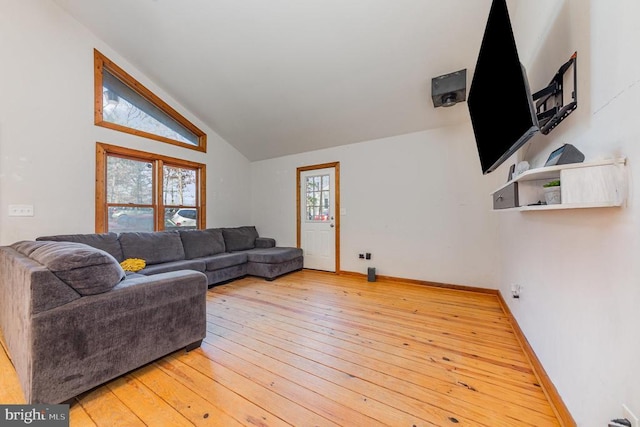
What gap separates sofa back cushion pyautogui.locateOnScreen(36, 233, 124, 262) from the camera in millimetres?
2943

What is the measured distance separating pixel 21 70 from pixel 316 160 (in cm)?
395

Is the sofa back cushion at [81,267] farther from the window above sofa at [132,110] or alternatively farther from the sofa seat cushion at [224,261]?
the window above sofa at [132,110]

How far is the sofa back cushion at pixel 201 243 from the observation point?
4035 millimetres

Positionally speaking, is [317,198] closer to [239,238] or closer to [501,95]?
[239,238]

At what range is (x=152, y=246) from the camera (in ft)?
11.8

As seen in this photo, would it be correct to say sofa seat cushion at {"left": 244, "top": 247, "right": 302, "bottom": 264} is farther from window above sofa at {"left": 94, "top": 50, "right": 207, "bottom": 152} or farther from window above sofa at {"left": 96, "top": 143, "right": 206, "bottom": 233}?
window above sofa at {"left": 94, "top": 50, "right": 207, "bottom": 152}

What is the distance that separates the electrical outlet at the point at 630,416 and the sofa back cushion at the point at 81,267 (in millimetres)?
2387

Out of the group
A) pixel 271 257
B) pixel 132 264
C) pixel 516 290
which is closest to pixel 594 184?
pixel 516 290

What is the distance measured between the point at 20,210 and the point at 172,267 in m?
1.71

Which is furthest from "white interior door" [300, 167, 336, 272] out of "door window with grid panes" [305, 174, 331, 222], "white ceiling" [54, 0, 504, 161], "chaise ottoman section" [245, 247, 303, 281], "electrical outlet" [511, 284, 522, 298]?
"electrical outlet" [511, 284, 522, 298]

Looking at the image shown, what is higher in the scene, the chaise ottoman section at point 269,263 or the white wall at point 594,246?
the white wall at point 594,246

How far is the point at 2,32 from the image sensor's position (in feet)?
9.07

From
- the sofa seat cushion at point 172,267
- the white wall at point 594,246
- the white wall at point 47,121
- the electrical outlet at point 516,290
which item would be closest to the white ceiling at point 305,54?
the white wall at point 47,121

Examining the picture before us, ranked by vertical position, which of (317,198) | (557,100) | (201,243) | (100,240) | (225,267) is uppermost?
(557,100)
